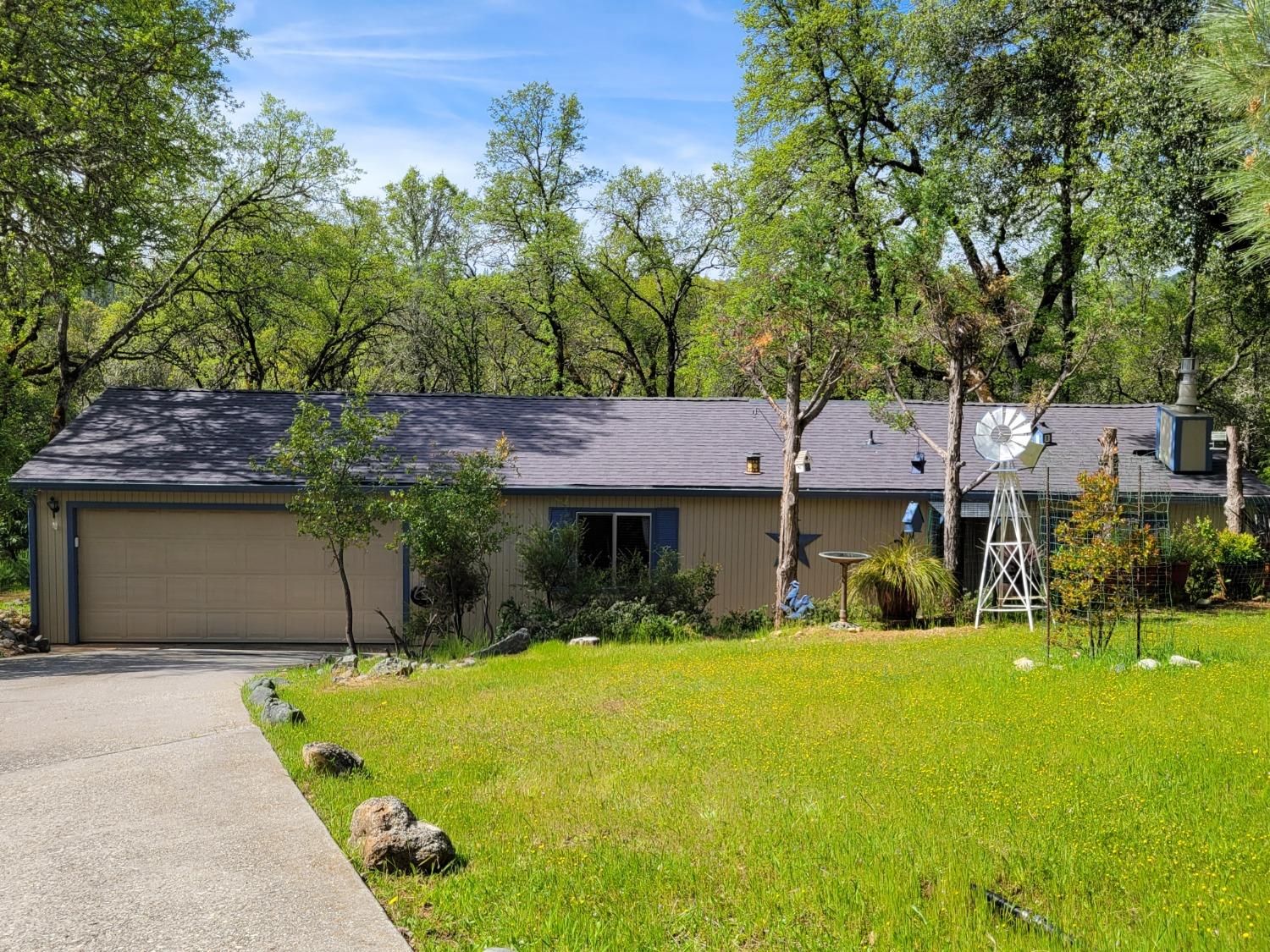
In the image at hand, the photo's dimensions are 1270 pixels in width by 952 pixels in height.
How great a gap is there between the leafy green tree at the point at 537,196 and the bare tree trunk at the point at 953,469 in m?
16.2

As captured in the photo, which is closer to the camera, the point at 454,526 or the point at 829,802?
the point at 829,802

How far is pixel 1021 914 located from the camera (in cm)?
382

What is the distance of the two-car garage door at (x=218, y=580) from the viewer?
14.5m

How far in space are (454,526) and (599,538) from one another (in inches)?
125

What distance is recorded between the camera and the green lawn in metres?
3.91

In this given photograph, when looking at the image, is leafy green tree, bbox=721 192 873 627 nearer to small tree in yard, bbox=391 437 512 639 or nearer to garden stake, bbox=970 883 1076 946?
small tree in yard, bbox=391 437 512 639

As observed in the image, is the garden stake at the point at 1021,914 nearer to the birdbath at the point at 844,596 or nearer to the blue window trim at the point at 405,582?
the birdbath at the point at 844,596

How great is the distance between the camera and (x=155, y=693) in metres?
9.62

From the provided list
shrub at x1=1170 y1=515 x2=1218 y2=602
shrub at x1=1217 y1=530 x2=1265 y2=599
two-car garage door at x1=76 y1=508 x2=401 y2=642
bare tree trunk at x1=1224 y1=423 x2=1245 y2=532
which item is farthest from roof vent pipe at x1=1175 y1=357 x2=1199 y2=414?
two-car garage door at x1=76 y1=508 x2=401 y2=642

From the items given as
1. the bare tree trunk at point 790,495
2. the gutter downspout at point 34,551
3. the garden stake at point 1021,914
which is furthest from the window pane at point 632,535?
the garden stake at point 1021,914

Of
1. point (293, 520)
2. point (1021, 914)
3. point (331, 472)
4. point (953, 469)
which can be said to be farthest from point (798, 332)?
point (1021, 914)

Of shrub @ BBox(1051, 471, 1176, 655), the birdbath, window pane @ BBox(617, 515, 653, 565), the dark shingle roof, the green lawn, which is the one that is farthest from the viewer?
window pane @ BBox(617, 515, 653, 565)

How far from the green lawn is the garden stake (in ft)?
0.21

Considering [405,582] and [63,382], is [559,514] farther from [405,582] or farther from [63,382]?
[63,382]
